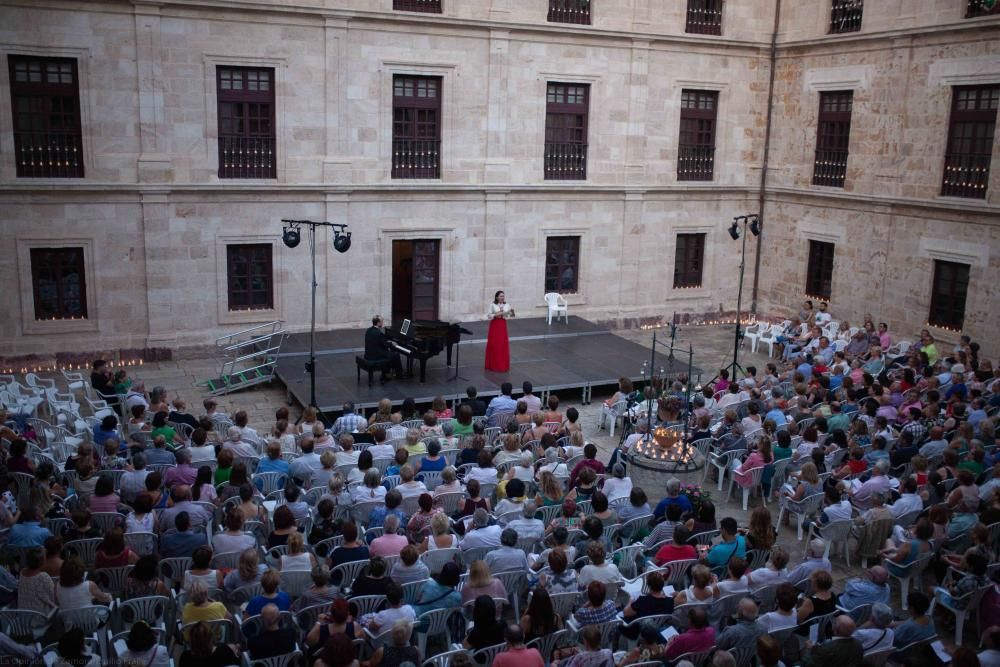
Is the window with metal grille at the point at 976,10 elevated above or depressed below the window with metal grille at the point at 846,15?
below

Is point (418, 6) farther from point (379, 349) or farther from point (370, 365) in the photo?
point (370, 365)

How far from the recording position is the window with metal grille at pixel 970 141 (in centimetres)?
1831

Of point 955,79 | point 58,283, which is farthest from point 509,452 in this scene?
point 955,79

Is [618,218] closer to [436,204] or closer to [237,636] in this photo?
[436,204]

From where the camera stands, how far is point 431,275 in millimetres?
20859

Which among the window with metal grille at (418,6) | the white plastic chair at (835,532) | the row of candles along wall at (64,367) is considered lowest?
the row of candles along wall at (64,367)

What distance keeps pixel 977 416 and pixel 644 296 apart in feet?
35.8

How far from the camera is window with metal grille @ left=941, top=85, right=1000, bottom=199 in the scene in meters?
18.3

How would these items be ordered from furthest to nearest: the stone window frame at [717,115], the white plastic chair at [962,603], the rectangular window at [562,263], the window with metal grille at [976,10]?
1. the stone window frame at [717,115]
2. the rectangular window at [562,263]
3. the window with metal grille at [976,10]
4. the white plastic chair at [962,603]

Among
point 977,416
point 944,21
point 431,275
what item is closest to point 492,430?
point 977,416

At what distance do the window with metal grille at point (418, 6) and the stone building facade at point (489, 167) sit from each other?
89 millimetres

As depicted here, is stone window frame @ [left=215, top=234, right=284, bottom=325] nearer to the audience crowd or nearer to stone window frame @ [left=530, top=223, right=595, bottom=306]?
the audience crowd

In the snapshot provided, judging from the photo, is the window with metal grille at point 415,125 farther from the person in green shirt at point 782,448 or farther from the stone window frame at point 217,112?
the person in green shirt at point 782,448

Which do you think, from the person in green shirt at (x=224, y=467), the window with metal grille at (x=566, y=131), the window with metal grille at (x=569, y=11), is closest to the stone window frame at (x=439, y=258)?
the window with metal grille at (x=566, y=131)
